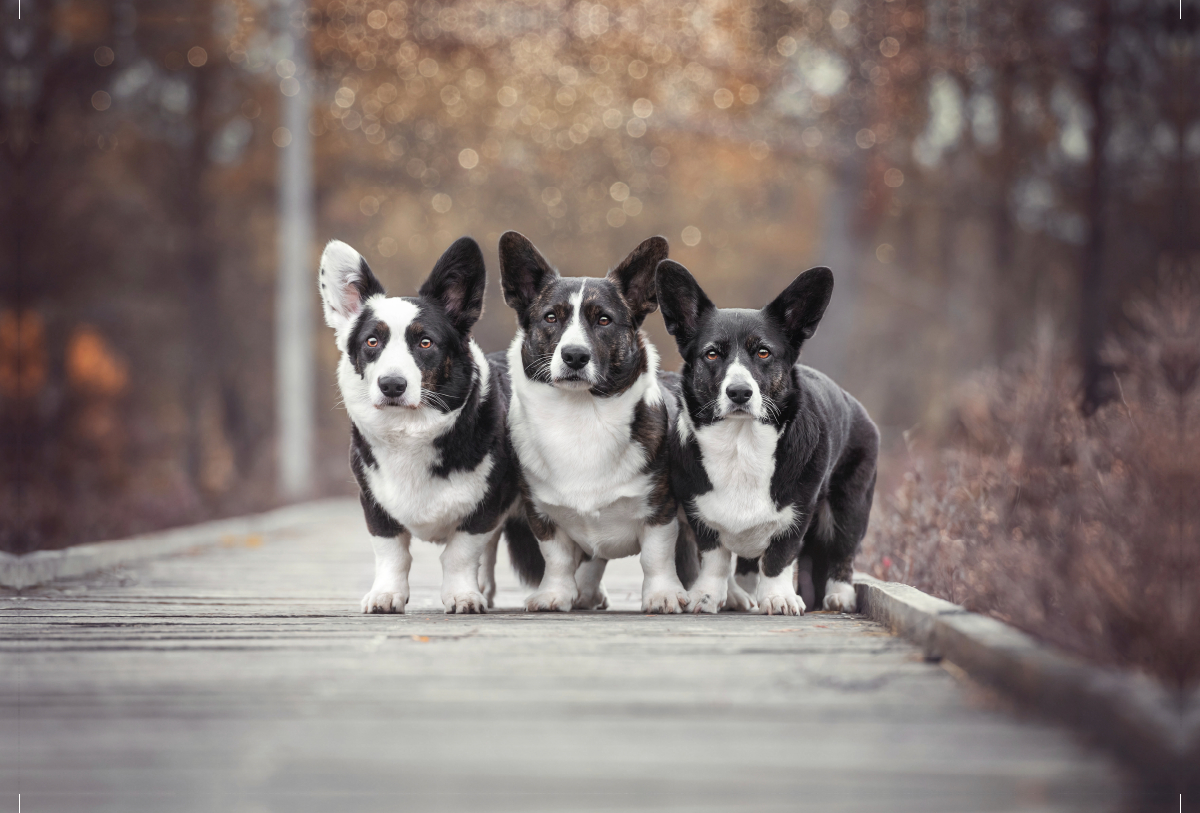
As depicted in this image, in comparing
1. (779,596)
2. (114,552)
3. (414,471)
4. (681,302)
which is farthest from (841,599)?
(114,552)

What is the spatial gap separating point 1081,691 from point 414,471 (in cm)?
254

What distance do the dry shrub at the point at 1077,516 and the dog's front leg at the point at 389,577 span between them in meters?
1.91

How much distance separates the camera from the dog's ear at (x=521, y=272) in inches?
171

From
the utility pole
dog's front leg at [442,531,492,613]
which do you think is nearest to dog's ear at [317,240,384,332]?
dog's front leg at [442,531,492,613]

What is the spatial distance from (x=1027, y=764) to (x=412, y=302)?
2.74 meters

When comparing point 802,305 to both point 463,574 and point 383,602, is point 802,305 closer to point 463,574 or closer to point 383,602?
point 463,574

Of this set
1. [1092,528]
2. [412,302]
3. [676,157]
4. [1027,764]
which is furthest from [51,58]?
[1027,764]

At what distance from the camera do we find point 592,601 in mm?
4547

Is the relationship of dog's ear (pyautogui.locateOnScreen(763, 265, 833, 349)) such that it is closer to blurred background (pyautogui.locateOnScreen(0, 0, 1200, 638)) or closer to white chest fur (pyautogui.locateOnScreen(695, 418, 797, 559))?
white chest fur (pyautogui.locateOnScreen(695, 418, 797, 559))

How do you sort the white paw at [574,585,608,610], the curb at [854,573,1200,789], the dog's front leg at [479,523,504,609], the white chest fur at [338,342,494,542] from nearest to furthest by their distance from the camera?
the curb at [854,573,1200,789] → the white chest fur at [338,342,494,542] → the white paw at [574,585,608,610] → the dog's front leg at [479,523,504,609]

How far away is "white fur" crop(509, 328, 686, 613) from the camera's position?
420 centimetres

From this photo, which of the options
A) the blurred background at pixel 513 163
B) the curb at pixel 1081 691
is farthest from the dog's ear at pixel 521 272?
the blurred background at pixel 513 163

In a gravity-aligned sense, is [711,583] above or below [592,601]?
above

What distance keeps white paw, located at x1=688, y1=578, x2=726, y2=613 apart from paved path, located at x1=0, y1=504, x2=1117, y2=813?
1.66 feet
